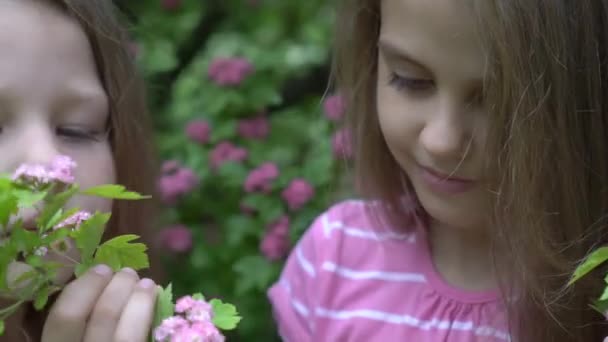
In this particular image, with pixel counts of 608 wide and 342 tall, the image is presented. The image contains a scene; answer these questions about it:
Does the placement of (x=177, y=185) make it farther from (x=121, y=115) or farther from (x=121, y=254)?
(x=121, y=254)

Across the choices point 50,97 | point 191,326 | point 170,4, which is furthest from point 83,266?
point 170,4

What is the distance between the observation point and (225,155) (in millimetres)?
2254

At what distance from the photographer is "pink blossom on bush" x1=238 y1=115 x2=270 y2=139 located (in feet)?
7.63

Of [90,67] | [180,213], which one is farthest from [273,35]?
[90,67]

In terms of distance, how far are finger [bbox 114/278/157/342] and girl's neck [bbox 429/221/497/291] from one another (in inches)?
26.5

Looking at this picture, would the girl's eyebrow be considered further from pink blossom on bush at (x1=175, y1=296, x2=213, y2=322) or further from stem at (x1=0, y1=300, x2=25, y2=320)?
stem at (x1=0, y1=300, x2=25, y2=320)

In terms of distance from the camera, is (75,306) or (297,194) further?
(297,194)

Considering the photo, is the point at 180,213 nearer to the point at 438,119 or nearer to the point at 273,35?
the point at 273,35

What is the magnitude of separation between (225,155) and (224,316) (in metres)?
1.32

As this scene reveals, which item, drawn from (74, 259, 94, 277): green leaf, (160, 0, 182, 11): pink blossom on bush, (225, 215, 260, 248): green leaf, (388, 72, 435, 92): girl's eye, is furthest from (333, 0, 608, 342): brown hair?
(160, 0, 182, 11): pink blossom on bush

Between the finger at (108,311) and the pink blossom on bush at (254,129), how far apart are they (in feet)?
4.32

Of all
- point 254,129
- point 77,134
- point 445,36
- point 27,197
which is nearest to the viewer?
point 27,197

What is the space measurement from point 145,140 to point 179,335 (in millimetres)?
769

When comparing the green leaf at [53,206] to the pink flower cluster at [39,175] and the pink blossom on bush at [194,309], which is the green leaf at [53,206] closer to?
the pink flower cluster at [39,175]
